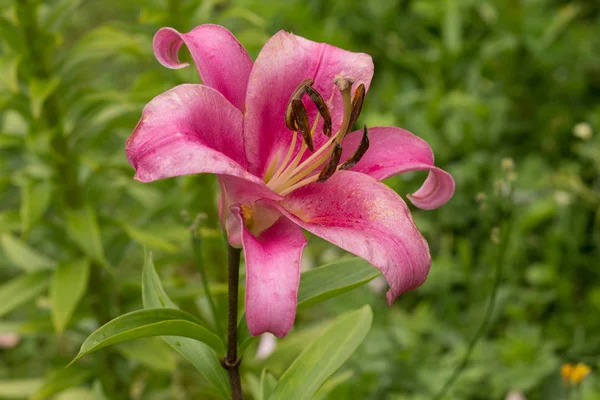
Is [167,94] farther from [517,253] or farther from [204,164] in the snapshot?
[517,253]

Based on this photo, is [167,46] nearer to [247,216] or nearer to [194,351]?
[247,216]

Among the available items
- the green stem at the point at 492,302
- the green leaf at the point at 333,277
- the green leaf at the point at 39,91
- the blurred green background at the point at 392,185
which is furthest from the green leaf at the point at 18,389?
the green leaf at the point at 333,277

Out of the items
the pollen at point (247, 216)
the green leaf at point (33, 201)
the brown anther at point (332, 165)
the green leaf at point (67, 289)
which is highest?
the brown anther at point (332, 165)

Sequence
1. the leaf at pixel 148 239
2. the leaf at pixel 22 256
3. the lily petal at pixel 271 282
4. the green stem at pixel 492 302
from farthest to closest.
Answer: the leaf at pixel 22 256, the leaf at pixel 148 239, the green stem at pixel 492 302, the lily petal at pixel 271 282

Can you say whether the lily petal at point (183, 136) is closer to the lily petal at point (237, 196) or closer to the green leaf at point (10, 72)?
the lily petal at point (237, 196)

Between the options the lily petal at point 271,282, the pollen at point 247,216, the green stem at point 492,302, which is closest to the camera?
the lily petal at point 271,282

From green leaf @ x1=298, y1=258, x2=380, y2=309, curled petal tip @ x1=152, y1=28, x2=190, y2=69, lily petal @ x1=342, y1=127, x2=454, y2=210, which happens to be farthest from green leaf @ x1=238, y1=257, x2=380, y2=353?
curled petal tip @ x1=152, y1=28, x2=190, y2=69

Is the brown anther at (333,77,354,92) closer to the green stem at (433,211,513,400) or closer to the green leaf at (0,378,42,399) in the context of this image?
the green stem at (433,211,513,400)

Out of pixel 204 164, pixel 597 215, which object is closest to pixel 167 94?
pixel 204 164

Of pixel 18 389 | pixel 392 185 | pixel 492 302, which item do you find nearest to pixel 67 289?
pixel 18 389
